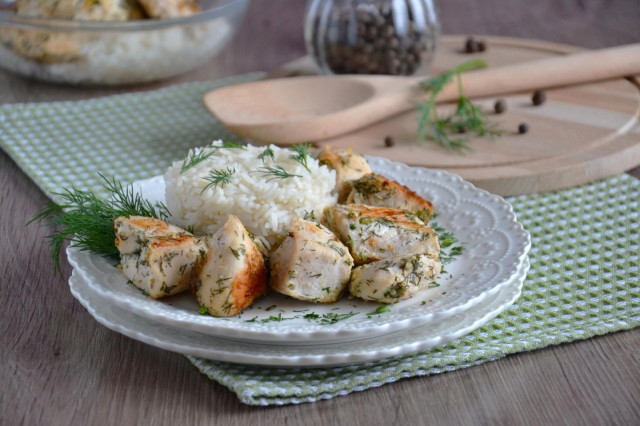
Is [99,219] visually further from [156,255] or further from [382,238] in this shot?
[382,238]

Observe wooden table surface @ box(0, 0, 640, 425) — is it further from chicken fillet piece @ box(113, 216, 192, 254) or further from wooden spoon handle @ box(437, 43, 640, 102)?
wooden spoon handle @ box(437, 43, 640, 102)

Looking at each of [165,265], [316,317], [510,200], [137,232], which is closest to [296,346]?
[316,317]

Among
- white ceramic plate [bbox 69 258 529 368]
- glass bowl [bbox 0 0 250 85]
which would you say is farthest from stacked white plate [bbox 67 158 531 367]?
glass bowl [bbox 0 0 250 85]

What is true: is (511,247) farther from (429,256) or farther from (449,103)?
(449,103)

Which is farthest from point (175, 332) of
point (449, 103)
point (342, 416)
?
point (449, 103)

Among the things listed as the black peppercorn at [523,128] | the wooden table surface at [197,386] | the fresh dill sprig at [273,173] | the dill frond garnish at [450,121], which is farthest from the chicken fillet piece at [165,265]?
the black peppercorn at [523,128]
